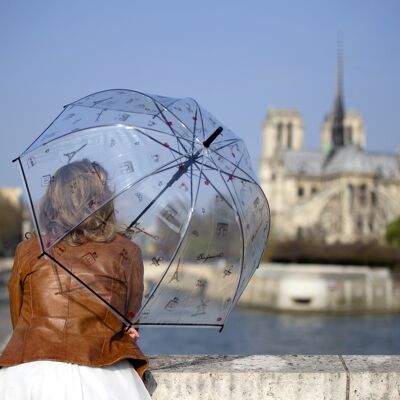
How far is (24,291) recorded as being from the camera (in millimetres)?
3516

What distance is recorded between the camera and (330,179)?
105 metres

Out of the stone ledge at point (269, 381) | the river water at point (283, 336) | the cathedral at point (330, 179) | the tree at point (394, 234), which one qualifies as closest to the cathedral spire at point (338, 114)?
the cathedral at point (330, 179)

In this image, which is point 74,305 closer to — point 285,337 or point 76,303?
point 76,303

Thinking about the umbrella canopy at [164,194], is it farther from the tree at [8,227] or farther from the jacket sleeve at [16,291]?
the tree at [8,227]

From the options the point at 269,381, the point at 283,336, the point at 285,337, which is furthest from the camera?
the point at 283,336

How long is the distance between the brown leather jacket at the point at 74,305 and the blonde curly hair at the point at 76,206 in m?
0.06

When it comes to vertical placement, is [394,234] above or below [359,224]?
above

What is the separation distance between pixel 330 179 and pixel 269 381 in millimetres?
102779

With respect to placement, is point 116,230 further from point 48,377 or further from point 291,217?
point 291,217

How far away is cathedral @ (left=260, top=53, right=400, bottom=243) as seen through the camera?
309ft

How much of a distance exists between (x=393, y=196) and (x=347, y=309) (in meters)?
60.2

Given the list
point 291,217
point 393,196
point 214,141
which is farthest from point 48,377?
point 393,196

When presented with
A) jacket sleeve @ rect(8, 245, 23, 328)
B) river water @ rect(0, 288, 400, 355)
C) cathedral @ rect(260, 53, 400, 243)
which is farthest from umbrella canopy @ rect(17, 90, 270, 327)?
cathedral @ rect(260, 53, 400, 243)

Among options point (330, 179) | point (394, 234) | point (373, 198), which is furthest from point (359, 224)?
point (394, 234)
